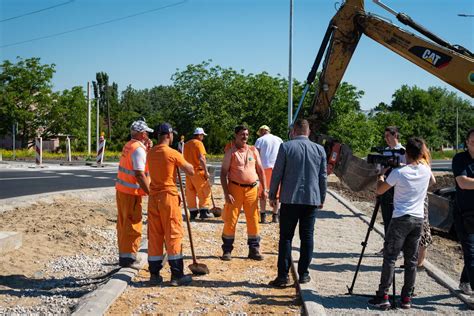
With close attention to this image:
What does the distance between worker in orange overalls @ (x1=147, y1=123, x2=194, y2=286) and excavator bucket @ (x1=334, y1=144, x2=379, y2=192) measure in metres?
9.00

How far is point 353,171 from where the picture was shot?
15469 millimetres

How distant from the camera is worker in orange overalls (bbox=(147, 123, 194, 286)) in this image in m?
6.52

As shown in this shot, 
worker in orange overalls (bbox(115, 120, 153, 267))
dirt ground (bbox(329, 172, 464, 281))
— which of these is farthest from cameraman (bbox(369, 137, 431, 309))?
worker in orange overalls (bbox(115, 120, 153, 267))

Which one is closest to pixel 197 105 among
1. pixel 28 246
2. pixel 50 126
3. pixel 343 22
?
pixel 50 126

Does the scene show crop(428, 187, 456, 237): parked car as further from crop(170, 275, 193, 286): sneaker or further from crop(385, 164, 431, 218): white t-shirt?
crop(170, 275, 193, 286): sneaker

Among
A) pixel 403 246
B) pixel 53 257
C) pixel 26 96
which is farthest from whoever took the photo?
pixel 26 96

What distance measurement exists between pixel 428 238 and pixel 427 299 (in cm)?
124

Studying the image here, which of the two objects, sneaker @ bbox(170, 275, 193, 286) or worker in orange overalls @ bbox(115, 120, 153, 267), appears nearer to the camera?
sneaker @ bbox(170, 275, 193, 286)

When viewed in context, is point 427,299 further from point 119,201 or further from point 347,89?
point 347,89

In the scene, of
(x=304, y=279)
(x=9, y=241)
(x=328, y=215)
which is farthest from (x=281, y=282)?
(x=328, y=215)

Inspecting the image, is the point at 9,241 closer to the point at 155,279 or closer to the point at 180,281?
the point at 155,279

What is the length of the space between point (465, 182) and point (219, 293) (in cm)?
283

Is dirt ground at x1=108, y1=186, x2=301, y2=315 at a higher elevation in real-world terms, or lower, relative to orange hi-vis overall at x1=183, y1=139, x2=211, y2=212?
lower

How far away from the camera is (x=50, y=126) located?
169ft
